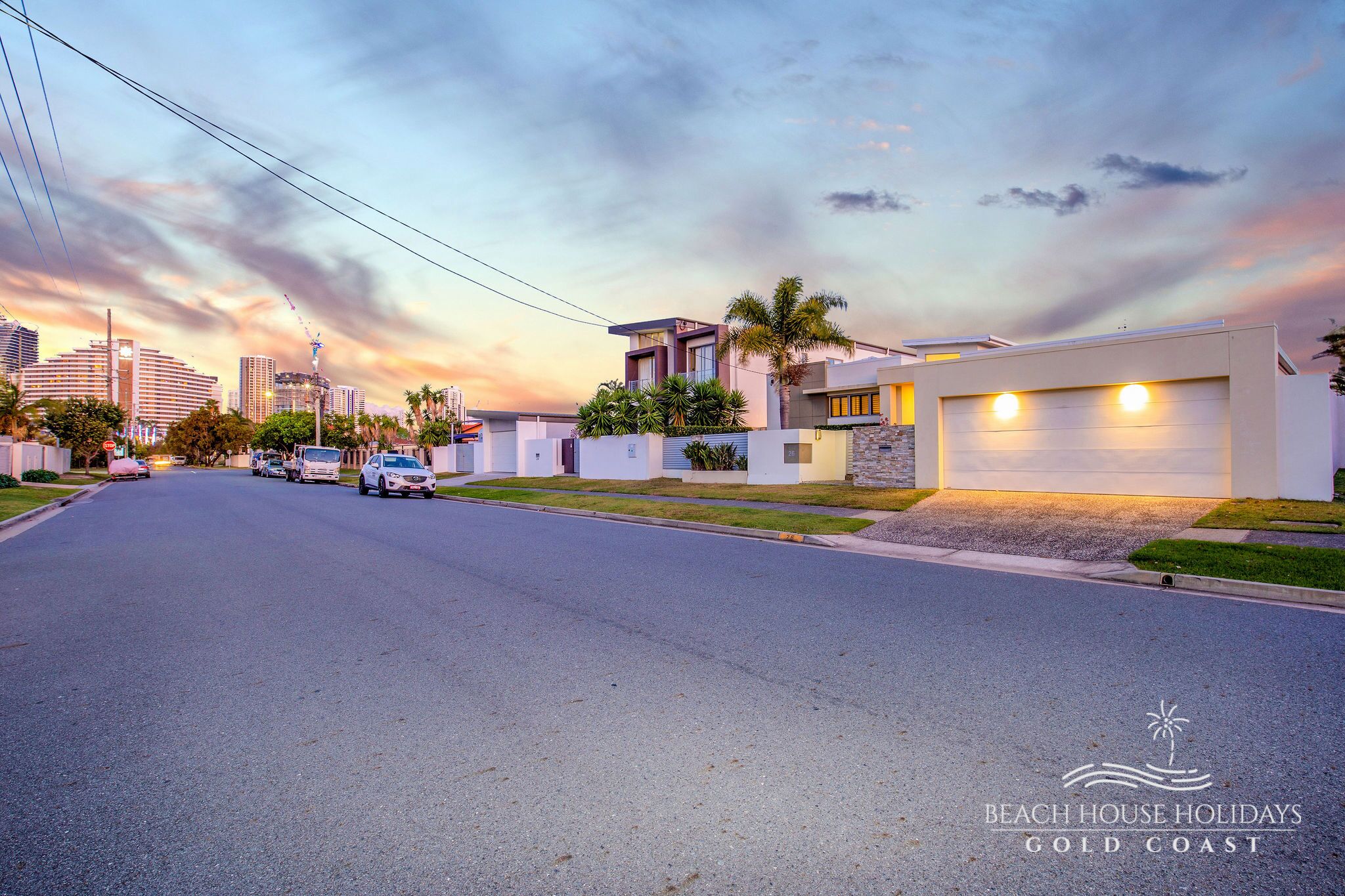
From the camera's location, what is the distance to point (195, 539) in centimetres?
1312

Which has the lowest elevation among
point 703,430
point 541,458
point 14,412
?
point 541,458

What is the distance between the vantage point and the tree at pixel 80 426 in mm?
53375

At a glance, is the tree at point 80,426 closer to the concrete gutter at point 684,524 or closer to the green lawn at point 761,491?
the green lawn at point 761,491

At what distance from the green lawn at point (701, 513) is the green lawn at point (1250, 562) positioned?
547 centimetres

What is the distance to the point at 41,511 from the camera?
2123cm

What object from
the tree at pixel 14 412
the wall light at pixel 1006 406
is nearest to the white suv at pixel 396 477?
the wall light at pixel 1006 406

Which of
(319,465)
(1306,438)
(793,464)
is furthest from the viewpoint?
(319,465)

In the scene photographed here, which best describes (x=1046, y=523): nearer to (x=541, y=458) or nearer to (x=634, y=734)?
(x=634, y=734)

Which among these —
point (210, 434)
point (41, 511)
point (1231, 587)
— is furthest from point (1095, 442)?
point (210, 434)

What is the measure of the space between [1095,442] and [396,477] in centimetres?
2300

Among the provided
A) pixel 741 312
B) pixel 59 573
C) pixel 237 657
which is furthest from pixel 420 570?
pixel 741 312

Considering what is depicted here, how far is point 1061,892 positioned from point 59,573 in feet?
40.7

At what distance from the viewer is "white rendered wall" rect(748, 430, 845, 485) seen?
24938 mm

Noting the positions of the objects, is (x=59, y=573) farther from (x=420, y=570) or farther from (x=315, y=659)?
(x=315, y=659)
